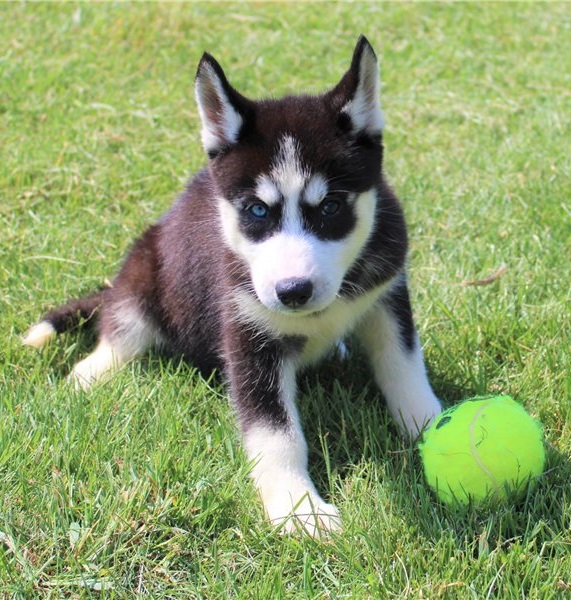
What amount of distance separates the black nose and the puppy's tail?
1.61 m

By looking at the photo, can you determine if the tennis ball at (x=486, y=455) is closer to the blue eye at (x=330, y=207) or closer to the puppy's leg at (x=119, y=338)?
the blue eye at (x=330, y=207)

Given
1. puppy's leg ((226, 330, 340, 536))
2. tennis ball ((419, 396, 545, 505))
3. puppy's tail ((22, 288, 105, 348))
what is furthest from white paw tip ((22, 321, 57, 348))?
tennis ball ((419, 396, 545, 505))

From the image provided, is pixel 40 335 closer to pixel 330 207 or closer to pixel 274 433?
pixel 274 433

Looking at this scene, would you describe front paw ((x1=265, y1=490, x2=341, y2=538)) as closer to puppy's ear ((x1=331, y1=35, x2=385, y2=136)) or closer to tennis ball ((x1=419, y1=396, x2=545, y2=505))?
tennis ball ((x1=419, y1=396, x2=545, y2=505))

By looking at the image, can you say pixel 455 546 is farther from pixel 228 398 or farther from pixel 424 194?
pixel 424 194

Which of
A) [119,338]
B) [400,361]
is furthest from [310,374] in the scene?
[119,338]

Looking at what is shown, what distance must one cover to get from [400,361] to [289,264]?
0.91 m

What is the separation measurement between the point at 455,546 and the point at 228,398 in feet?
4.11

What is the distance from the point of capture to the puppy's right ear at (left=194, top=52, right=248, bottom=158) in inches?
128

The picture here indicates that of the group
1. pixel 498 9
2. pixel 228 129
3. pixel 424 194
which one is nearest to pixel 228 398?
pixel 228 129

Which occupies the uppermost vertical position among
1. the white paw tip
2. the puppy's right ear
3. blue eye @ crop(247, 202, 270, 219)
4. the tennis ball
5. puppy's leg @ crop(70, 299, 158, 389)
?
the puppy's right ear

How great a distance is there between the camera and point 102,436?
3.44 m

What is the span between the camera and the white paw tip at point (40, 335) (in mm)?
4145

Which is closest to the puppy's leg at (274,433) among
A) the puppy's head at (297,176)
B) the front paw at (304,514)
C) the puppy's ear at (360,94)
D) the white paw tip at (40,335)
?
the front paw at (304,514)
